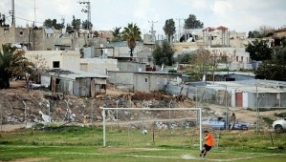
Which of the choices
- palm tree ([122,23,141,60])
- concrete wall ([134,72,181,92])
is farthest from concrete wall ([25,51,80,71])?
palm tree ([122,23,141,60])

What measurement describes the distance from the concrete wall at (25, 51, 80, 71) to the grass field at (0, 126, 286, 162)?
2905 cm

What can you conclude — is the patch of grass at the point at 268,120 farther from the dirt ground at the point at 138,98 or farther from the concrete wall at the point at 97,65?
the concrete wall at the point at 97,65

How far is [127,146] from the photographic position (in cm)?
3591

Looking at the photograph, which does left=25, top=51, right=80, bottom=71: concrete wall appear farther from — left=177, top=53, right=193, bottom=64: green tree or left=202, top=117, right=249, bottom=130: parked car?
left=202, top=117, right=249, bottom=130: parked car

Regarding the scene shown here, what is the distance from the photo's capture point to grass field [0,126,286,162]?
28359 mm

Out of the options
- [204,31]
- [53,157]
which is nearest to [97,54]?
[204,31]

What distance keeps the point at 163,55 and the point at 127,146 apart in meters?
66.4

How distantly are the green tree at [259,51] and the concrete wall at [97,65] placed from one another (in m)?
33.7

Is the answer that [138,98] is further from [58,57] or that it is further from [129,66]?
[129,66]

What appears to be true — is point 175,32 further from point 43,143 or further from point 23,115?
point 43,143

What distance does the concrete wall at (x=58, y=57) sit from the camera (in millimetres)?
74875

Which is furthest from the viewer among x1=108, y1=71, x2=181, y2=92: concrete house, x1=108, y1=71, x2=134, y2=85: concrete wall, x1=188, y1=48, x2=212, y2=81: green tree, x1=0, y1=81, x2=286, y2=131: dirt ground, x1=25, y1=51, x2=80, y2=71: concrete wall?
x1=188, y1=48, x2=212, y2=81: green tree

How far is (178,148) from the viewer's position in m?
34.2

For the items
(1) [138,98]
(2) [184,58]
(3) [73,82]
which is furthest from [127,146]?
(2) [184,58]
